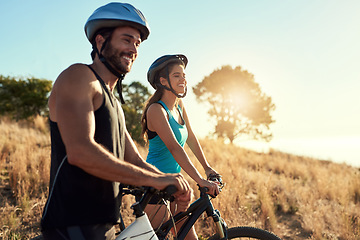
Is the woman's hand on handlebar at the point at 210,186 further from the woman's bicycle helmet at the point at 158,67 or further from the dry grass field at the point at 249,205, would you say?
the dry grass field at the point at 249,205

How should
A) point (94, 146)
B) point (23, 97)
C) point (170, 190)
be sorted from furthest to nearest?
1. point (23, 97)
2. point (170, 190)
3. point (94, 146)

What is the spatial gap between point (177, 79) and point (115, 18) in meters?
1.07

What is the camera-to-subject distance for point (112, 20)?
167 centimetres

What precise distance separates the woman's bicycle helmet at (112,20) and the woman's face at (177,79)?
851 millimetres

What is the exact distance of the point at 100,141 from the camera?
1450 mm

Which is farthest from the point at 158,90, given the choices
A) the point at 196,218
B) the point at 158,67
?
the point at 196,218

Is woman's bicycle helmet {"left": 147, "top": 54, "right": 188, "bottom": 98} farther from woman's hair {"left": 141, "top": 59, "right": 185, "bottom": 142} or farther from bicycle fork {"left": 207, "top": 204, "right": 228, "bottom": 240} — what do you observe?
bicycle fork {"left": 207, "top": 204, "right": 228, "bottom": 240}

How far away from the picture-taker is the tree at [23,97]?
18141 millimetres

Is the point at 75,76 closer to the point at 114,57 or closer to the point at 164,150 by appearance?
the point at 114,57

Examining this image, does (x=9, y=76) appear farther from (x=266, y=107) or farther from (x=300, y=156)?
(x=266, y=107)

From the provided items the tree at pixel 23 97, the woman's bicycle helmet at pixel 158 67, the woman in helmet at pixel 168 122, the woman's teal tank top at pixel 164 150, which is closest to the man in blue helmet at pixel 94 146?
the woman in helmet at pixel 168 122

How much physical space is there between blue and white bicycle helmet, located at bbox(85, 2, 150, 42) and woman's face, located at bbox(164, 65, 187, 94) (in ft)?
2.74

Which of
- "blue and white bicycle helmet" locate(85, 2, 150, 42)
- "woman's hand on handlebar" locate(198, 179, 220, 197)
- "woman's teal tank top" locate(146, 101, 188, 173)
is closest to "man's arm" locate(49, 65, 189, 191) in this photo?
"blue and white bicycle helmet" locate(85, 2, 150, 42)

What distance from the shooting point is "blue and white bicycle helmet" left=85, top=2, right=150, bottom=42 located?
65.7 inches
